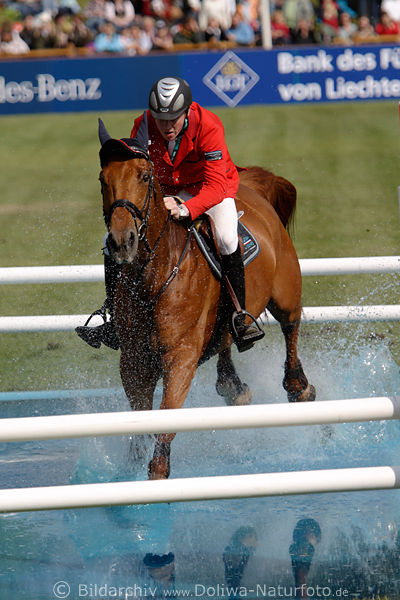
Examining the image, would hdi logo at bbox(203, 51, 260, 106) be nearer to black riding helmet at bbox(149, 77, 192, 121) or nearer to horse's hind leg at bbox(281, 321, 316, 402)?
horse's hind leg at bbox(281, 321, 316, 402)

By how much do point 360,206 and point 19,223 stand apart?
474cm

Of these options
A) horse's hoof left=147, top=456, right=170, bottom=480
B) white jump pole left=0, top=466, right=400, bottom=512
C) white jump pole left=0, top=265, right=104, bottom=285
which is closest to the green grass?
white jump pole left=0, top=265, right=104, bottom=285

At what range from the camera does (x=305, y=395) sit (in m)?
5.71

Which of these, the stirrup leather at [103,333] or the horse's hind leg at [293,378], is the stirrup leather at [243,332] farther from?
the horse's hind leg at [293,378]

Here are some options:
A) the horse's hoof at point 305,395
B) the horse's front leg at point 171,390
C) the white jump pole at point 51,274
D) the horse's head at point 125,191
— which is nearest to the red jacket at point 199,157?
the horse's head at point 125,191

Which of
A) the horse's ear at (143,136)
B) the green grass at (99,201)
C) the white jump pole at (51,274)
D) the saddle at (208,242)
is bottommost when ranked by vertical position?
the green grass at (99,201)

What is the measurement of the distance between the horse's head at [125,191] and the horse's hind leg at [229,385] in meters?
1.85

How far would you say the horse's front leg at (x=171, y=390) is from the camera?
4.08m

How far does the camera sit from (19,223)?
36.6 feet

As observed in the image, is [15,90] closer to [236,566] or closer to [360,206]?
[360,206]

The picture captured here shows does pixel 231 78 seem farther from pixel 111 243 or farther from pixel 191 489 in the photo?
pixel 191 489

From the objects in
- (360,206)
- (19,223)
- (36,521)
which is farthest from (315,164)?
(36,521)

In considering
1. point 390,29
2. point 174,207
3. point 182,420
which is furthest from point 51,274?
point 390,29

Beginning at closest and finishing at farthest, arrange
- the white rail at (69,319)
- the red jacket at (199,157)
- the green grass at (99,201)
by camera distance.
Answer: the red jacket at (199,157) < the white rail at (69,319) < the green grass at (99,201)
